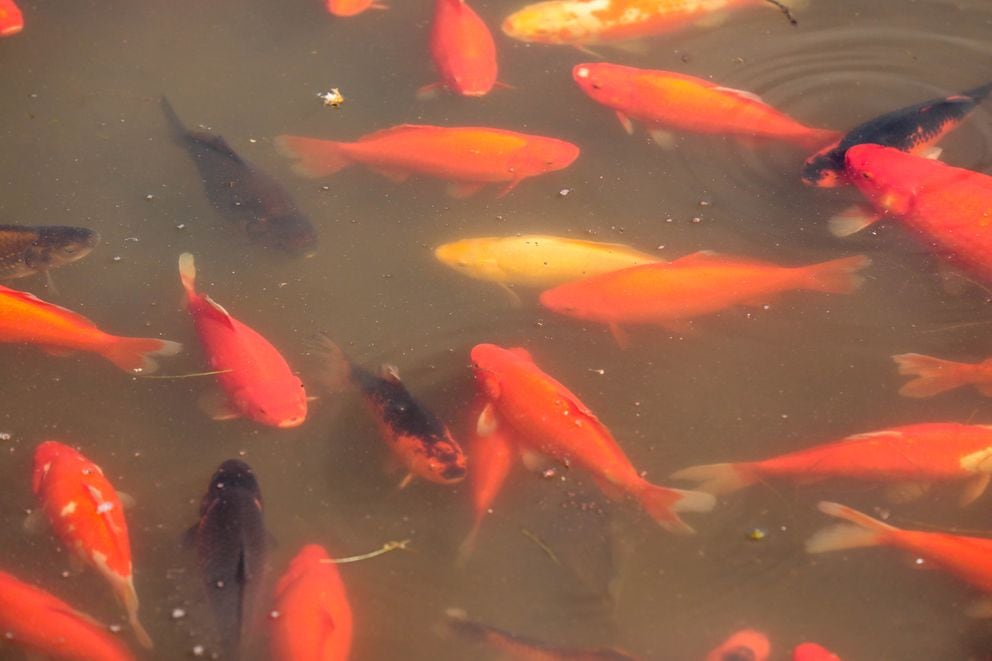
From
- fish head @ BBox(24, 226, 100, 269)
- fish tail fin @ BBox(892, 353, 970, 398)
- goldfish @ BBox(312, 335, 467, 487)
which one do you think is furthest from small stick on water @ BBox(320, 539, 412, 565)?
fish tail fin @ BBox(892, 353, 970, 398)

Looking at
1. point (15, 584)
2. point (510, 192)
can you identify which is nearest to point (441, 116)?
point (510, 192)

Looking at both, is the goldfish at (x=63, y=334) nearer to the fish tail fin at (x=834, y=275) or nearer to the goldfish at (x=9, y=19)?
the goldfish at (x=9, y=19)

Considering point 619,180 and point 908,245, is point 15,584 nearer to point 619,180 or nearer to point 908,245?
point 619,180

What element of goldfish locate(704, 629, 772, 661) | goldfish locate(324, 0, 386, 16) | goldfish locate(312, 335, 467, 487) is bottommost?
goldfish locate(704, 629, 772, 661)

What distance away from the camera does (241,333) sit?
3.39 m

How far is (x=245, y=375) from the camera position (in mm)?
3309

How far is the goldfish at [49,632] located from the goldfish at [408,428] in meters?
1.09

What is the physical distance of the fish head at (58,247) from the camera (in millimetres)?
3715

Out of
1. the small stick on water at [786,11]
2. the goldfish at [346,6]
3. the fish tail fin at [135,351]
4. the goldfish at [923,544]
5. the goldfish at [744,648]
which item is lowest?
the goldfish at [744,648]

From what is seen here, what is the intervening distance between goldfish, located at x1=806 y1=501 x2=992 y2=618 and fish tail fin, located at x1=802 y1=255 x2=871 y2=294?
931mm

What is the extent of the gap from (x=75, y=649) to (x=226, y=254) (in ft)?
5.71

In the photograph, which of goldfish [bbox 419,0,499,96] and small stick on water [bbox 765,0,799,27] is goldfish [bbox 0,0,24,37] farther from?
small stick on water [bbox 765,0,799,27]

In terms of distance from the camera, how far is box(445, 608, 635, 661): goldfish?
2.87 meters

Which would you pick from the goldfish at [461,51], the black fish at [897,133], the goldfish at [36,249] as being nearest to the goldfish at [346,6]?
the goldfish at [461,51]
